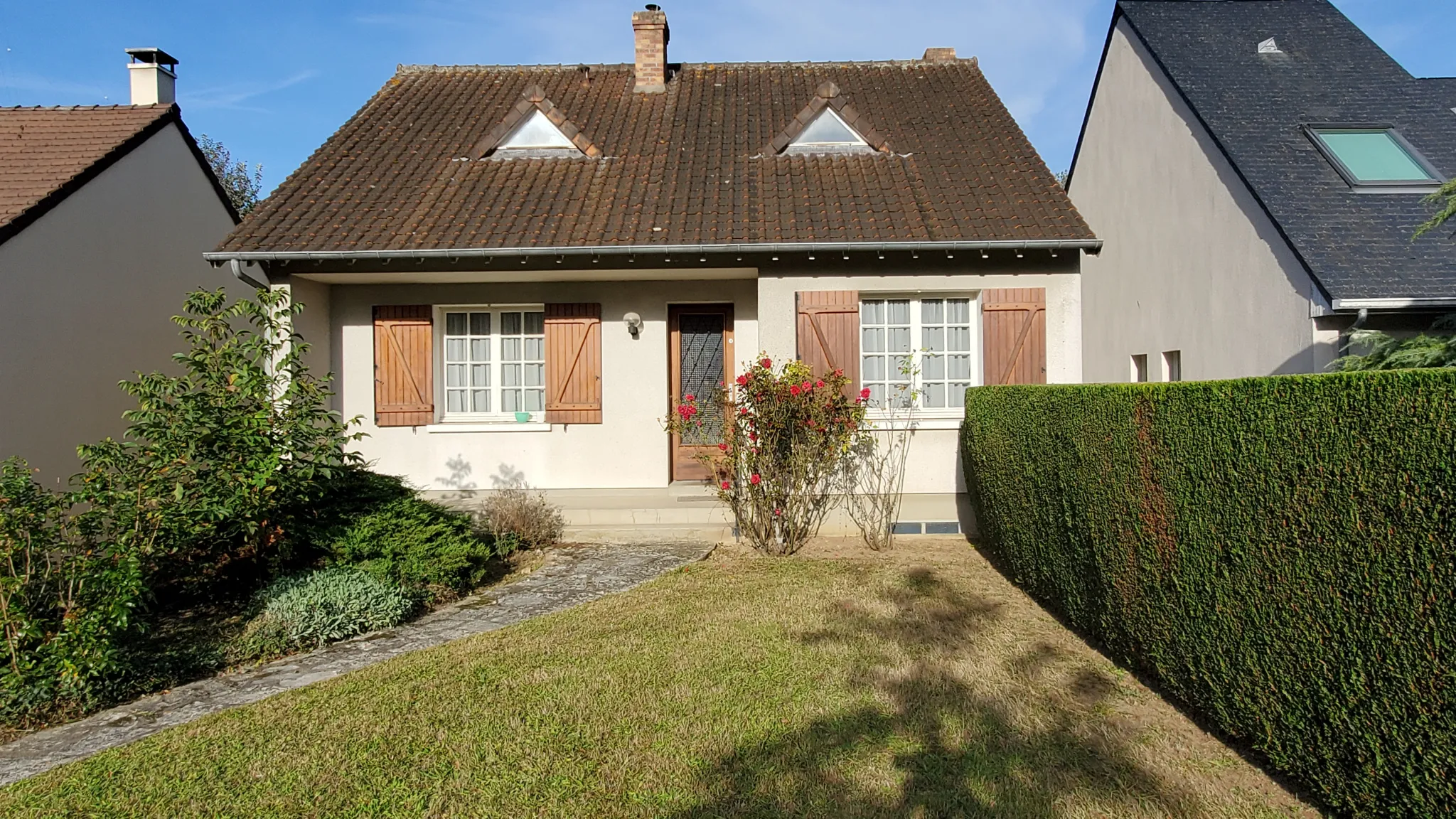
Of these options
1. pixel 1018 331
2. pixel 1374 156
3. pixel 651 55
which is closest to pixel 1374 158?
pixel 1374 156

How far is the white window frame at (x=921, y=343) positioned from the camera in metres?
8.08

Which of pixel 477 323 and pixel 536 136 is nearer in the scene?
pixel 477 323

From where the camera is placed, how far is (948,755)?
3326mm

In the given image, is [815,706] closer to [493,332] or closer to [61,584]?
[61,584]

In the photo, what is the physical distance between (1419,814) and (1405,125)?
36.4 feet

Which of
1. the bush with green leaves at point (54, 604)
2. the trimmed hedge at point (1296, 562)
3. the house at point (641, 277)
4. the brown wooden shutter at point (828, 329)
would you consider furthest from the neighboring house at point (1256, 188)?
the bush with green leaves at point (54, 604)

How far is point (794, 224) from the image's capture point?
818 cm

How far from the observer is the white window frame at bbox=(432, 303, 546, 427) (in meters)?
8.93

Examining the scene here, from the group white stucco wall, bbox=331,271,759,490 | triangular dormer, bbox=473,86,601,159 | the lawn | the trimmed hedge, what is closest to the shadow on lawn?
the lawn

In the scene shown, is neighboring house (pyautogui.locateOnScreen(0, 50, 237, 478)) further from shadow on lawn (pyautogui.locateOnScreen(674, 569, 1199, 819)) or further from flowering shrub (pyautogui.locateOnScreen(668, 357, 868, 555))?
shadow on lawn (pyautogui.locateOnScreen(674, 569, 1199, 819))

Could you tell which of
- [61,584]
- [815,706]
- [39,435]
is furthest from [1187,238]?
[39,435]

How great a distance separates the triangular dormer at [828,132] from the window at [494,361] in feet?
12.3

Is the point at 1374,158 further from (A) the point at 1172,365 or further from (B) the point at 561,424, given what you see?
(B) the point at 561,424

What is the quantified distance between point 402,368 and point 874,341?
5.12 m
